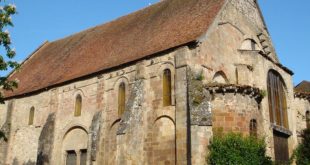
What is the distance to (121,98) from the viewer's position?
2419cm

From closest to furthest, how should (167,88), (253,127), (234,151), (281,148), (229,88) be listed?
(234,151) → (229,88) → (253,127) → (167,88) → (281,148)

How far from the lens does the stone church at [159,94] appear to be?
2030 cm

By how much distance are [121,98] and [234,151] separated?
26.9ft

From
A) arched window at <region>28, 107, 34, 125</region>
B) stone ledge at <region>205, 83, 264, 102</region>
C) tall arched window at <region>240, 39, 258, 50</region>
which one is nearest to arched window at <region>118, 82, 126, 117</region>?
stone ledge at <region>205, 83, 264, 102</region>

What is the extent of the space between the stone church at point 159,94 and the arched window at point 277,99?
0.07m

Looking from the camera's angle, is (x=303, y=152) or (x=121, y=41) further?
(x=121, y=41)

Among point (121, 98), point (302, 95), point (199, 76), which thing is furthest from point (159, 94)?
point (302, 95)

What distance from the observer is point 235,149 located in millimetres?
19031

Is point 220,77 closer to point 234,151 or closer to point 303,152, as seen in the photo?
point 234,151

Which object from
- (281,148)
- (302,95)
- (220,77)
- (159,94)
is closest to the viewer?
(159,94)

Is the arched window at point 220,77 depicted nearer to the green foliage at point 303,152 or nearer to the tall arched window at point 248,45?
the tall arched window at point 248,45

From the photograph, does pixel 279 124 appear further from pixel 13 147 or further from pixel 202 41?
pixel 13 147

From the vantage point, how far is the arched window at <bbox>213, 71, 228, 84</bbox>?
74.0ft

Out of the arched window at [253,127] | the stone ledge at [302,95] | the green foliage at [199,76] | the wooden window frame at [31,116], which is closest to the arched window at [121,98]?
the green foliage at [199,76]
